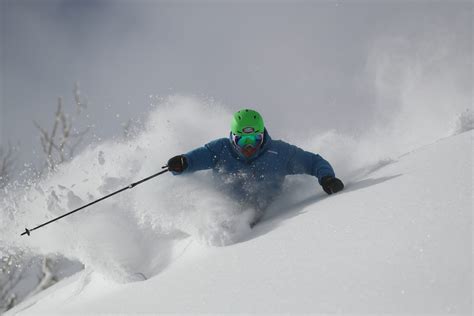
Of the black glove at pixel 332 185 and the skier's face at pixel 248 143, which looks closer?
the black glove at pixel 332 185

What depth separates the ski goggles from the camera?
4.05 m

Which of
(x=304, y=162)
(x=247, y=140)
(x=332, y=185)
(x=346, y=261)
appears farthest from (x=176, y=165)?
(x=346, y=261)

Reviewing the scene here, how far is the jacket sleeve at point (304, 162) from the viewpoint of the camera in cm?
405

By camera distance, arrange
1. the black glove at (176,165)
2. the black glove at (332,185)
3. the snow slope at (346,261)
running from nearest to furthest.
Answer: the snow slope at (346,261) < the black glove at (332,185) < the black glove at (176,165)

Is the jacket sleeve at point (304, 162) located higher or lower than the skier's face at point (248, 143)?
lower

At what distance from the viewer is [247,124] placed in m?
4.05

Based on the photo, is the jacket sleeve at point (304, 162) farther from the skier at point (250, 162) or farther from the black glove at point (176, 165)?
the black glove at point (176, 165)

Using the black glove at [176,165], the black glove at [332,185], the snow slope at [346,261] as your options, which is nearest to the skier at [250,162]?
the black glove at [176,165]

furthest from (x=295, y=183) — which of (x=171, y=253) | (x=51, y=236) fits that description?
(x=51, y=236)

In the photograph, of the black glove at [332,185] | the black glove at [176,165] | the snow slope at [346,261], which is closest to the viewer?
the snow slope at [346,261]

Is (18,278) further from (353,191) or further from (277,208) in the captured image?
(353,191)

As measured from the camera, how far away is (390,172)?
3551 mm

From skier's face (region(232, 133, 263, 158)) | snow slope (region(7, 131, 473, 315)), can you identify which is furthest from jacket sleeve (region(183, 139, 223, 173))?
snow slope (region(7, 131, 473, 315))

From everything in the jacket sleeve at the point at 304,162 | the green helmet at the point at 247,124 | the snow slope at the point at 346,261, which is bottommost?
the snow slope at the point at 346,261
